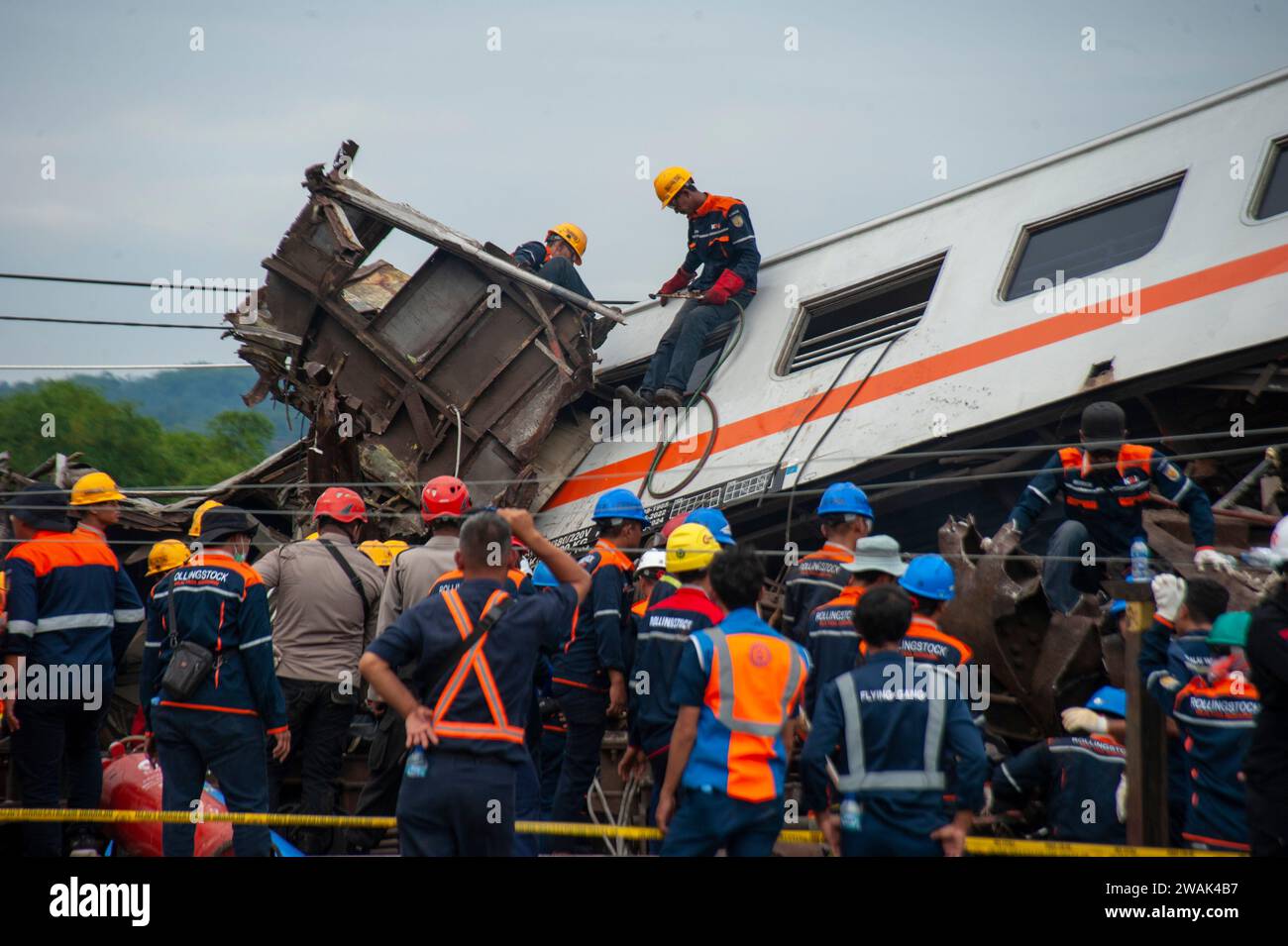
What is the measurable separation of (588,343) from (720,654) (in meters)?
6.09

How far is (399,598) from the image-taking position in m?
7.22

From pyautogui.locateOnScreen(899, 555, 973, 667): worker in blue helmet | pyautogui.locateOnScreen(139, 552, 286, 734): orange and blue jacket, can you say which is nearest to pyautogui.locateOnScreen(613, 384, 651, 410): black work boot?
pyautogui.locateOnScreen(139, 552, 286, 734): orange and blue jacket

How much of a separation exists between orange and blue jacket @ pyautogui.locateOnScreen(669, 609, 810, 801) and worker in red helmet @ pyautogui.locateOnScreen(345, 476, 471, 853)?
2086mm

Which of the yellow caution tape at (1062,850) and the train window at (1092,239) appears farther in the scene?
the train window at (1092,239)

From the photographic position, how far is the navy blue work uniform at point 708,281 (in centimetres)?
1045

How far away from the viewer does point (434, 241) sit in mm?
10695

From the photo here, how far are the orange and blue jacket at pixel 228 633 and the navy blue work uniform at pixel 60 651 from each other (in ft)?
2.63

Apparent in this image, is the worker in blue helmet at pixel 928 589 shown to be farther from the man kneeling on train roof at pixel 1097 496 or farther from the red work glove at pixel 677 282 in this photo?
the red work glove at pixel 677 282

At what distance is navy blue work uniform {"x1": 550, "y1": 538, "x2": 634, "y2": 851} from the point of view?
7.00 meters

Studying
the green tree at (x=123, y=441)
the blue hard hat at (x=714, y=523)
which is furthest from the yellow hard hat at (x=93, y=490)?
the green tree at (x=123, y=441)

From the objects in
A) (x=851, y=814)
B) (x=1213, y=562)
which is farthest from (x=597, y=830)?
(x=1213, y=562)

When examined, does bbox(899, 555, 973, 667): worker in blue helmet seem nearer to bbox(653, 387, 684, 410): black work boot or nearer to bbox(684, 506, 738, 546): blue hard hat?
bbox(684, 506, 738, 546): blue hard hat
